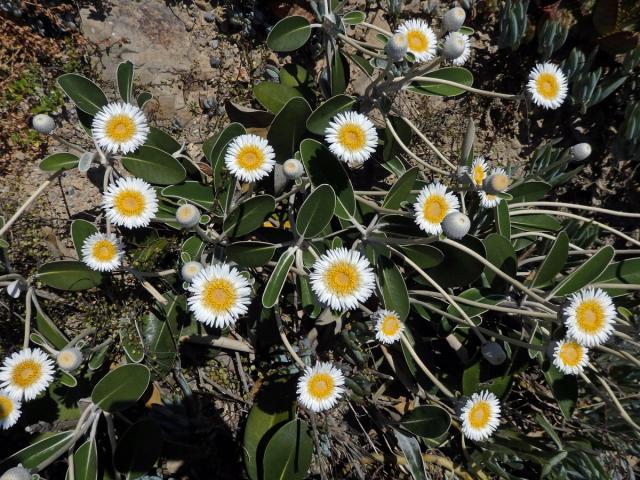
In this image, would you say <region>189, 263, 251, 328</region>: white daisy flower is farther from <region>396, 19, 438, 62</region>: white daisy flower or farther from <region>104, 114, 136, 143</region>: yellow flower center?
<region>396, 19, 438, 62</region>: white daisy flower

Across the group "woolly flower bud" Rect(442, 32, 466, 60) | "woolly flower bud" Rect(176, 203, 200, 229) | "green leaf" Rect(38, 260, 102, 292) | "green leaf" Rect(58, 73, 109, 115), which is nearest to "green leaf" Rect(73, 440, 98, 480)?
"green leaf" Rect(38, 260, 102, 292)

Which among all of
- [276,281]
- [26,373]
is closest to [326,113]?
[276,281]

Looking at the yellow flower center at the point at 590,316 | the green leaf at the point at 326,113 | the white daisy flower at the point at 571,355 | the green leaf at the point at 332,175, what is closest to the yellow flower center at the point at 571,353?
the white daisy flower at the point at 571,355

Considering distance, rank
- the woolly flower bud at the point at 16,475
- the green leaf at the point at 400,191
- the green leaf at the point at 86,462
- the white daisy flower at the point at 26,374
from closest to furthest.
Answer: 1. the woolly flower bud at the point at 16,475
2. the white daisy flower at the point at 26,374
3. the green leaf at the point at 86,462
4. the green leaf at the point at 400,191

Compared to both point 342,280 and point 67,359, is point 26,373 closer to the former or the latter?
point 67,359

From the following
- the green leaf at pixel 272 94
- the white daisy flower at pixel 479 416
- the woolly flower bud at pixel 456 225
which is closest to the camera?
the woolly flower bud at pixel 456 225

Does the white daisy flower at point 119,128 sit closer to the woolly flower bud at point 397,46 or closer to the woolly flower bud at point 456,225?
the woolly flower bud at point 397,46

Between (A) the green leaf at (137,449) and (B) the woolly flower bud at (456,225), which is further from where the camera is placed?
(A) the green leaf at (137,449)
